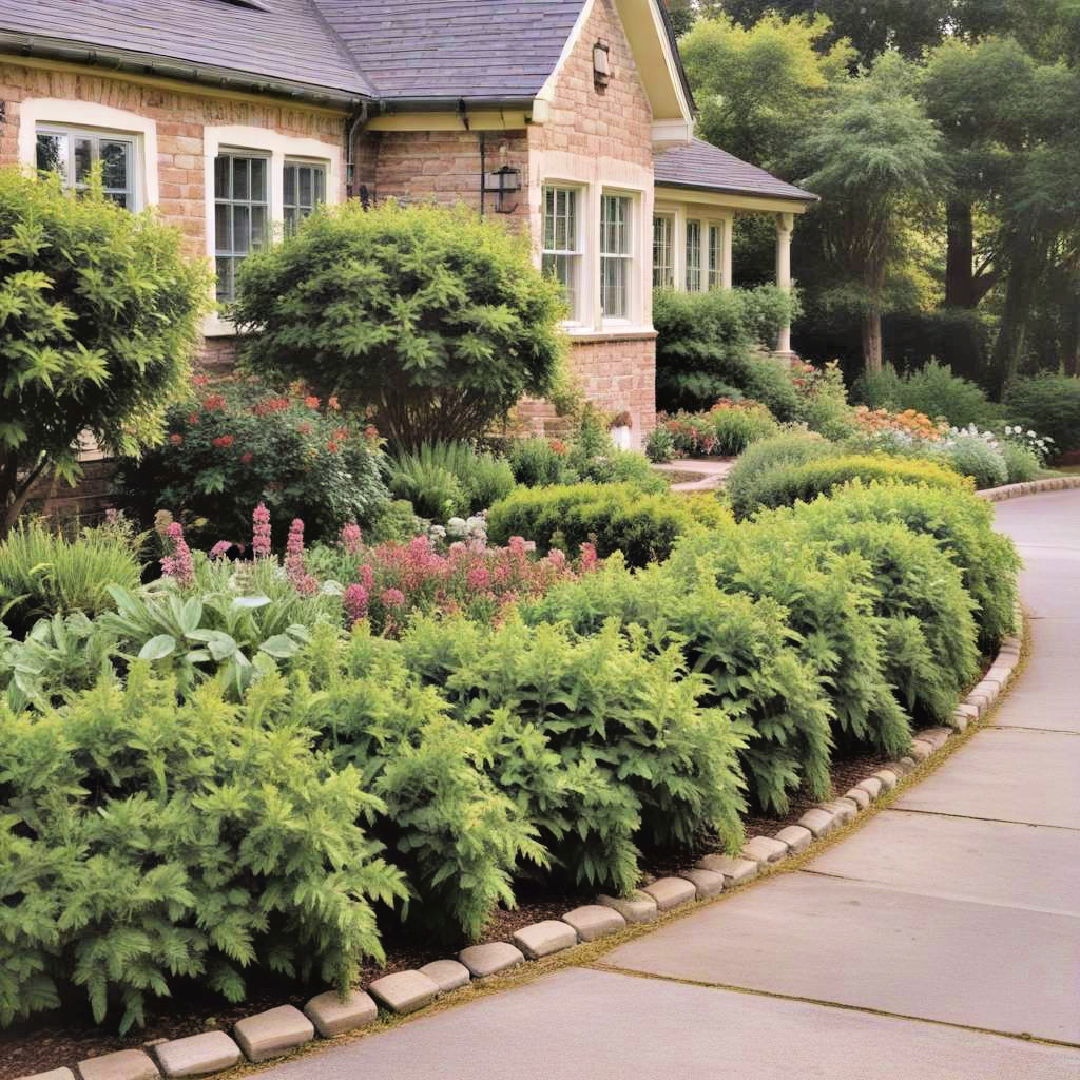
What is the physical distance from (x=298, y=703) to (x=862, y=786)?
9.08 ft

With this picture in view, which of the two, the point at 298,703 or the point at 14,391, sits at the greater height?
the point at 14,391

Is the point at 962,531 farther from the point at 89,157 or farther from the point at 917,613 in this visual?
the point at 89,157

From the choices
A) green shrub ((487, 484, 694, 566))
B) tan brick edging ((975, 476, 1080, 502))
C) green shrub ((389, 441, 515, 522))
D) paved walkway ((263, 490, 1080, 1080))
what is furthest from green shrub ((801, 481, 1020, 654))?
tan brick edging ((975, 476, 1080, 502))

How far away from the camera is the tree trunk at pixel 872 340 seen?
29.1 m

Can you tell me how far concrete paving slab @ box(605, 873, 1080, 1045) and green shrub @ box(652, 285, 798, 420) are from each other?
16595 millimetres

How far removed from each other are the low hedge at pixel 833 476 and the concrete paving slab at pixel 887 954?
626 cm

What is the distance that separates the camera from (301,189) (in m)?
15.6

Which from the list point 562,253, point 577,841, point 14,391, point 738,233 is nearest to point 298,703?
point 577,841

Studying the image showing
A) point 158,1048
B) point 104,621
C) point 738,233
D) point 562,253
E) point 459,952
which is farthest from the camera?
point 738,233

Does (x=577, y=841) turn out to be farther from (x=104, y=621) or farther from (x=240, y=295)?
(x=240, y=295)

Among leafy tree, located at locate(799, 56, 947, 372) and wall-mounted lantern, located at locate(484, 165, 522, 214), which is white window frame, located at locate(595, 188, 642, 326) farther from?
leafy tree, located at locate(799, 56, 947, 372)

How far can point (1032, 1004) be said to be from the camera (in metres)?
4.38

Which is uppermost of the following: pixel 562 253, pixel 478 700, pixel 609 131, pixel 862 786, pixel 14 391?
pixel 609 131

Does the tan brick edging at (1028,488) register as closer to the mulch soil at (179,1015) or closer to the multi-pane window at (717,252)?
the multi-pane window at (717,252)
